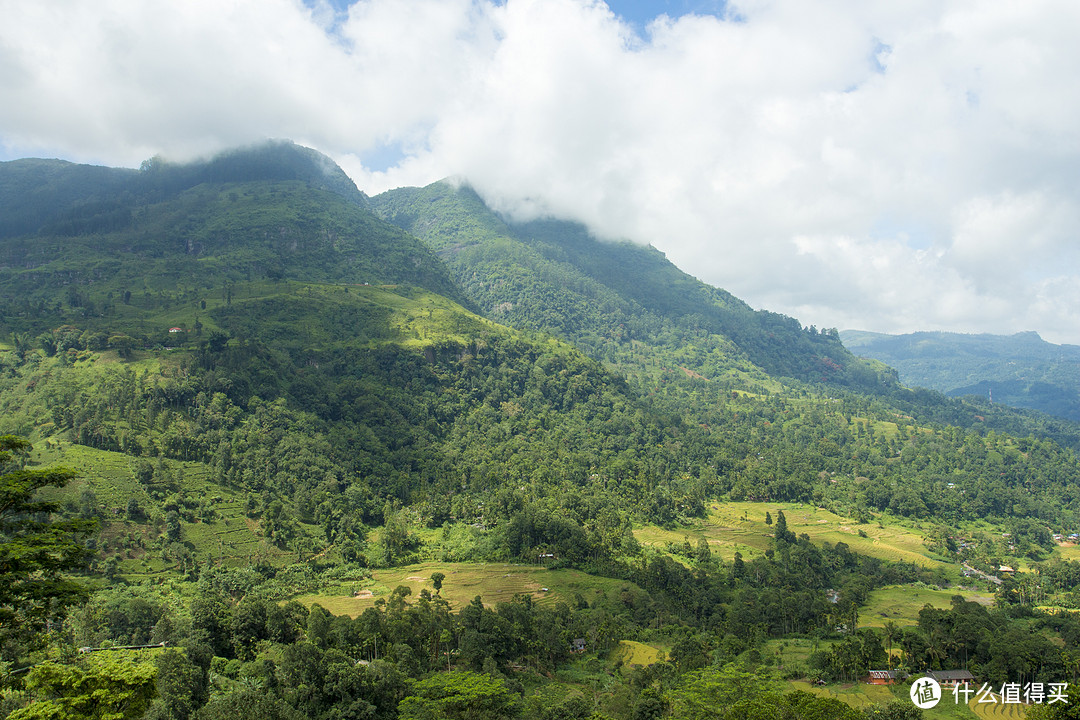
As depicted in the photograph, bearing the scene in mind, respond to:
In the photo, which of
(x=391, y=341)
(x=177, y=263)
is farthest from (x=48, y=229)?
(x=391, y=341)

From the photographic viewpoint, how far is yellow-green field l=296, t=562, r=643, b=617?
60656mm

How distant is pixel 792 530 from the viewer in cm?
9481

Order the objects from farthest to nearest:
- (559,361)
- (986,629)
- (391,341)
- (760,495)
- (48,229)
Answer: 1. (48,229)
2. (559,361)
3. (391,341)
4. (760,495)
5. (986,629)

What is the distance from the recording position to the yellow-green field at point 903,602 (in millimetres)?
63500

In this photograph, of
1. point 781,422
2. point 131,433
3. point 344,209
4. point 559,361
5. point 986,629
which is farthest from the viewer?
point 344,209

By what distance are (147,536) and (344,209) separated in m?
149

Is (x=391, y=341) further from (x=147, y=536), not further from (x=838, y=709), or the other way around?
(x=838, y=709)

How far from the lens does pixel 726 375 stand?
196625 millimetres

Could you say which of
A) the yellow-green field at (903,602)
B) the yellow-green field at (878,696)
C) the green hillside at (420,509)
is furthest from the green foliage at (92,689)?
the yellow-green field at (903,602)

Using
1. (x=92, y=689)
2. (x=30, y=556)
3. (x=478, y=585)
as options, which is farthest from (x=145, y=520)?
(x=30, y=556)

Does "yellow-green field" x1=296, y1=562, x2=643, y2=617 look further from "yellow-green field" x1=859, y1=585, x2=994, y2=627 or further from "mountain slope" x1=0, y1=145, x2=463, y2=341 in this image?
"mountain slope" x1=0, y1=145, x2=463, y2=341

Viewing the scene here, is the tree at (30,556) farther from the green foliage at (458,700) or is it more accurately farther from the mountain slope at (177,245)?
the mountain slope at (177,245)

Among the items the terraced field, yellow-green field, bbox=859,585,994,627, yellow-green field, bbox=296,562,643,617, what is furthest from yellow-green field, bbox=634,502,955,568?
the terraced field

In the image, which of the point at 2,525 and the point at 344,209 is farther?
the point at 344,209
